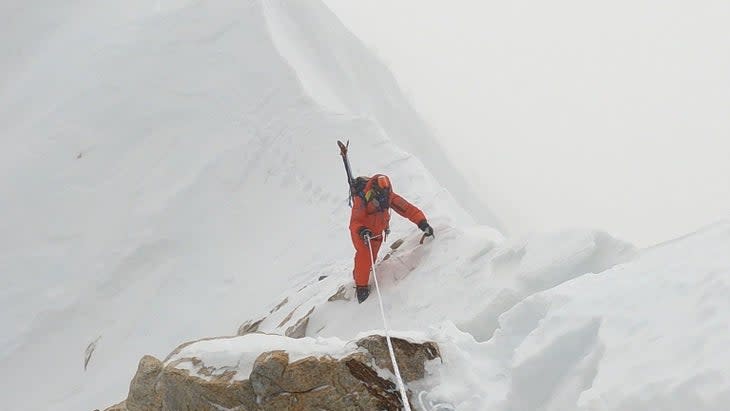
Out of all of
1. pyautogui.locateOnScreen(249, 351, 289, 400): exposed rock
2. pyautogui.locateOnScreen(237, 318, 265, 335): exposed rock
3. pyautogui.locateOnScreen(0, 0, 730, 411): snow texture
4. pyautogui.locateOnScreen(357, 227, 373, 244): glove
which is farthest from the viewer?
pyautogui.locateOnScreen(237, 318, 265, 335): exposed rock

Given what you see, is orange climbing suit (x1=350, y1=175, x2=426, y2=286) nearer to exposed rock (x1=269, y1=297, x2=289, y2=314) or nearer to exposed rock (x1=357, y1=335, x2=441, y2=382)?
exposed rock (x1=269, y1=297, x2=289, y2=314)

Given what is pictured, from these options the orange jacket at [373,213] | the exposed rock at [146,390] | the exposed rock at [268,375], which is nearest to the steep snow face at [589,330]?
the exposed rock at [268,375]

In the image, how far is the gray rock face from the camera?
3.72 meters

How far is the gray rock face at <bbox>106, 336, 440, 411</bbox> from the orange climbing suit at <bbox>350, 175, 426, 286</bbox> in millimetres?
2677

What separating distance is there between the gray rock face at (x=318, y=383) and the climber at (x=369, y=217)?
8.79ft

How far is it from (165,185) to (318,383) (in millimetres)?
10396

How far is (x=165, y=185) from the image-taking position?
13156 mm

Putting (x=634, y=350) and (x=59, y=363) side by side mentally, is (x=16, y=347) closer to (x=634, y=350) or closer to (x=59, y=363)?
(x=59, y=363)

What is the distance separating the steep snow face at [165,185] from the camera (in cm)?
1009

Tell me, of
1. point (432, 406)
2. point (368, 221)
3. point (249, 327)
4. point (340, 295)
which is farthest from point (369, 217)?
point (432, 406)

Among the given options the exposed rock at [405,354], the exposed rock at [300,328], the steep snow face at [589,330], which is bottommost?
the exposed rock at [300,328]

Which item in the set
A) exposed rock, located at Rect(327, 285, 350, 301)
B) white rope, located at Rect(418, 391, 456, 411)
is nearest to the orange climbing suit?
exposed rock, located at Rect(327, 285, 350, 301)

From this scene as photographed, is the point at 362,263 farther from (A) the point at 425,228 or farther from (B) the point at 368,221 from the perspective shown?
(A) the point at 425,228

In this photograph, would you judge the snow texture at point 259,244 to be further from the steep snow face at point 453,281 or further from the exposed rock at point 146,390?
the exposed rock at point 146,390
